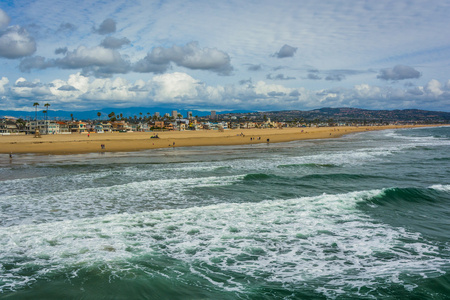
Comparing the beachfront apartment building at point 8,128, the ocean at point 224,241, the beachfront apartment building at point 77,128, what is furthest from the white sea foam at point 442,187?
the beachfront apartment building at point 77,128

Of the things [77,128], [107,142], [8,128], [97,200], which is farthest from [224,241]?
[8,128]

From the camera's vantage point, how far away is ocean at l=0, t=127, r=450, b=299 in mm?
6582

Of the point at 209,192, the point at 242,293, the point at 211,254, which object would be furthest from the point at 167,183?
the point at 242,293

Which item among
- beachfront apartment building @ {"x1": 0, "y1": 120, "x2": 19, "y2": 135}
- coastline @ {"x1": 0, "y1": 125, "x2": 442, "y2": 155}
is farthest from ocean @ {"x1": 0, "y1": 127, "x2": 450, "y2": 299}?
beachfront apartment building @ {"x1": 0, "y1": 120, "x2": 19, "y2": 135}

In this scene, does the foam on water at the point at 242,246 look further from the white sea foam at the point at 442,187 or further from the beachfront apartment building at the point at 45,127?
the beachfront apartment building at the point at 45,127

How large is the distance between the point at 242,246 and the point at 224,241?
653 mm

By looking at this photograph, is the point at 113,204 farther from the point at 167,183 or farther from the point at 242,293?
the point at 242,293

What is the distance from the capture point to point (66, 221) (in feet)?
35.8

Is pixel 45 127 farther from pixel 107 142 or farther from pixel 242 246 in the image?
pixel 242 246

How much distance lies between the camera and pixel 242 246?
29.0ft

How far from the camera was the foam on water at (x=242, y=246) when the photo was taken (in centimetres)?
718

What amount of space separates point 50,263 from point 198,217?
16.9ft

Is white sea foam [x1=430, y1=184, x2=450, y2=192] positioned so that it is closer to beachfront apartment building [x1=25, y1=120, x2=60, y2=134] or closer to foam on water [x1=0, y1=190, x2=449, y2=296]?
foam on water [x1=0, y1=190, x2=449, y2=296]

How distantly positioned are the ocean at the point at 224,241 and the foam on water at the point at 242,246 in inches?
1.3
